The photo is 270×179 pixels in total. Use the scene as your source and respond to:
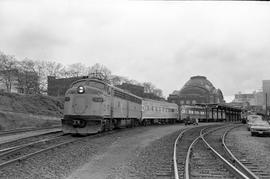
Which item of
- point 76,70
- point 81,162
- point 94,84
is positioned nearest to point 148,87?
point 76,70

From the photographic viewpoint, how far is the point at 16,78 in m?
56.7

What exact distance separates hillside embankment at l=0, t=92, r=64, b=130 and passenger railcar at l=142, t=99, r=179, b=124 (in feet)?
37.1

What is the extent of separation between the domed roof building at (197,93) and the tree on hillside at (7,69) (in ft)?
312

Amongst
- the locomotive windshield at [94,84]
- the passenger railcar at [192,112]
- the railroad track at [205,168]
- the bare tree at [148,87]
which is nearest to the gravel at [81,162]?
the railroad track at [205,168]

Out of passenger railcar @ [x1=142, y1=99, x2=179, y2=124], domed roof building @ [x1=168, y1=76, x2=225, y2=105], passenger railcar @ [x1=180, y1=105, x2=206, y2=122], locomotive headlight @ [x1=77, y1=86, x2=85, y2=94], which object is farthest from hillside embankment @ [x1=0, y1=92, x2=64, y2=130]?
domed roof building @ [x1=168, y1=76, x2=225, y2=105]

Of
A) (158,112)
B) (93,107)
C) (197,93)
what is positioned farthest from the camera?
(197,93)

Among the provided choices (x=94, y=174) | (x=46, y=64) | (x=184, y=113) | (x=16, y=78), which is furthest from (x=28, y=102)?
(x=94, y=174)

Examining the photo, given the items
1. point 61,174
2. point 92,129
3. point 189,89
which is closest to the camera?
point 61,174

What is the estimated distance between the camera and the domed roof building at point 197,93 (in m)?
147

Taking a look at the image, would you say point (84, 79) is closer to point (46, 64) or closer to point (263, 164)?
point (263, 164)

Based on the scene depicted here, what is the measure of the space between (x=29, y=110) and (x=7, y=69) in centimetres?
1299

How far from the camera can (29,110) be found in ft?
148

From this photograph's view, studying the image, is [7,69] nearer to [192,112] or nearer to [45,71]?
[45,71]

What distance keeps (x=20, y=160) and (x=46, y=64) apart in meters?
56.8
